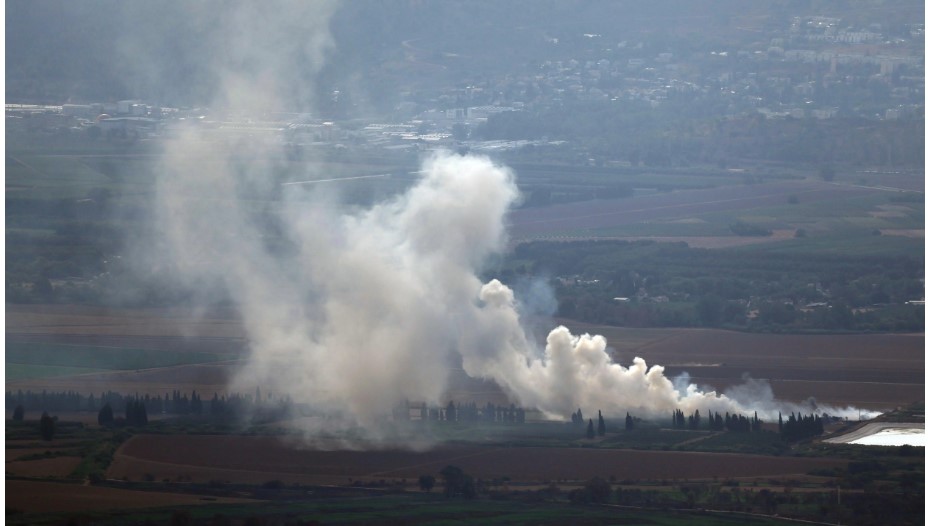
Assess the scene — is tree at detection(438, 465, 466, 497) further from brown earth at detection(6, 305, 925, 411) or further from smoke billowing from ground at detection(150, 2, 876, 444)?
brown earth at detection(6, 305, 925, 411)

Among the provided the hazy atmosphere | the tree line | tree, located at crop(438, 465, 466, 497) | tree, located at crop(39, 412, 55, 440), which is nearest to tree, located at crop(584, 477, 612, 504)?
the hazy atmosphere

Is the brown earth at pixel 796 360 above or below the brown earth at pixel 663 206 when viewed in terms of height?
below

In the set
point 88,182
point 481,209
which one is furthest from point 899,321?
point 88,182

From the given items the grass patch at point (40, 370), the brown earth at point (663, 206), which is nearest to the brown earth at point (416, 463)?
the grass patch at point (40, 370)

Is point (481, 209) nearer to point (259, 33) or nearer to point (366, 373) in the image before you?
point (366, 373)

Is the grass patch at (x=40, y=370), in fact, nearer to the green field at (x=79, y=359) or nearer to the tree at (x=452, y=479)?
the green field at (x=79, y=359)

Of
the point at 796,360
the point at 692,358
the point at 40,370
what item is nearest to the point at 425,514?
the point at 40,370

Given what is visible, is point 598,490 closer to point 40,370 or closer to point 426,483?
point 426,483
